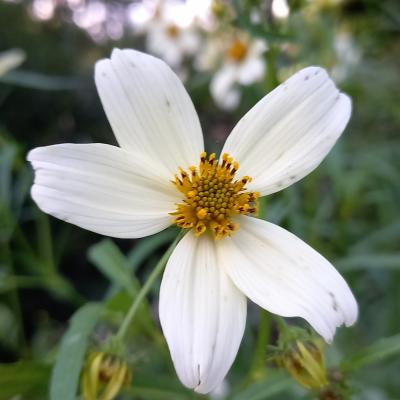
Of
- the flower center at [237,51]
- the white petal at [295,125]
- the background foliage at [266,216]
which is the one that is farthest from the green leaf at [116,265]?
the flower center at [237,51]

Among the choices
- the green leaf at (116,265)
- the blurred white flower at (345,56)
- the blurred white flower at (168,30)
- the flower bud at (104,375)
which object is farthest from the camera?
the blurred white flower at (168,30)

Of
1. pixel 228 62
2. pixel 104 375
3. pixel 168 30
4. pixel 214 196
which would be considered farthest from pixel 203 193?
pixel 168 30

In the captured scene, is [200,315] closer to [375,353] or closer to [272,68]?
[375,353]

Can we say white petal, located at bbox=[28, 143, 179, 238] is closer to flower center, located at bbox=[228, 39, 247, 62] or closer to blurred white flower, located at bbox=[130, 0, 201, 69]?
flower center, located at bbox=[228, 39, 247, 62]

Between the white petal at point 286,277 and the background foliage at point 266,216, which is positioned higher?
the white petal at point 286,277

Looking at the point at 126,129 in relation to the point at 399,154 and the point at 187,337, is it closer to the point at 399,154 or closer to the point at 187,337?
the point at 187,337

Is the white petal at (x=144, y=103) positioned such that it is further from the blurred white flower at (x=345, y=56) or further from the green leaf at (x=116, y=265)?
the blurred white flower at (x=345, y=56)

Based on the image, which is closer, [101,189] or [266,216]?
[101,189]
